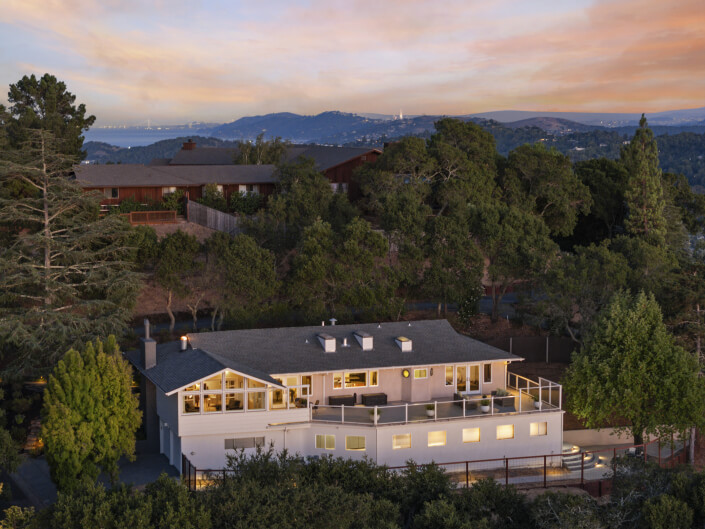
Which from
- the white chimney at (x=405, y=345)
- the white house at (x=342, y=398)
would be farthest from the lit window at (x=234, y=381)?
the white chimney at (x=405, y=345)

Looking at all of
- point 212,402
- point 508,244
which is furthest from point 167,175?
point 212,402

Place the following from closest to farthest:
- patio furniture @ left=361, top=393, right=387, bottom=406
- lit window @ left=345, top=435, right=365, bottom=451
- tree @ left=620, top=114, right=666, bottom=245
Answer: lit window @ left=345, top=435, right=365, bottom=451
patio furniture @ left=361, top=393, right=387, bottom=406
tree @ left=620, top=114, right=666, bottom=245

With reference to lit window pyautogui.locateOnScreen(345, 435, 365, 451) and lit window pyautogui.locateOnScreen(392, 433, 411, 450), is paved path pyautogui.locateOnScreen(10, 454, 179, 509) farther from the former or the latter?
lit window pyautogui.locateOnScreen(392, 433, 411, 450)

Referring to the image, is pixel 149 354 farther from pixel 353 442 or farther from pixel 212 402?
pixel 353 442

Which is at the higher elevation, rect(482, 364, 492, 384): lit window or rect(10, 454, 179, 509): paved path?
rect(482, 364, 492, 384): lit window

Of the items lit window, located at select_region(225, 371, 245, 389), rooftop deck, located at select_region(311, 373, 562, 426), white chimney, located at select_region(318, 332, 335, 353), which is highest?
white chimney, located at select_region(318, 332, 335, 353)

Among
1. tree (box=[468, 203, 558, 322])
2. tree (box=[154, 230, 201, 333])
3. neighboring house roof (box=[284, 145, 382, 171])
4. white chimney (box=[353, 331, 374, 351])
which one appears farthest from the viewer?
neighboring house roof (box=[284, 145, 382, 171])

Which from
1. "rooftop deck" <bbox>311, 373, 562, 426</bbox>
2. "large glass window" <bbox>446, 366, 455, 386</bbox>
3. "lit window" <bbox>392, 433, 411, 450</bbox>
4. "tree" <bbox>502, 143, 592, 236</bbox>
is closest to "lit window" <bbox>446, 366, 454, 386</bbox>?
"large glass window" <bbox>446, 366, 455, 386</bbox>
